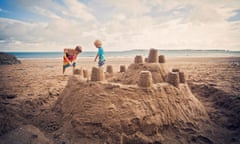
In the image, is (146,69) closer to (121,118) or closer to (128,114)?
(128,114)

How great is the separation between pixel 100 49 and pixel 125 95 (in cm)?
202

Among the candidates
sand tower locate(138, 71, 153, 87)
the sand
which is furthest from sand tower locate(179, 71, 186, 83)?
sand tower locate(138, 71, 153, 87)

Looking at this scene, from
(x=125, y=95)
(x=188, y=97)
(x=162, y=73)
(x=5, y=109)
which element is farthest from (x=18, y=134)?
(x=188, y=97)

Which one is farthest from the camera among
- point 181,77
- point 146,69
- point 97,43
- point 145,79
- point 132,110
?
point 97,43

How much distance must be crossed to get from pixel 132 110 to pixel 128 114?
0.13m

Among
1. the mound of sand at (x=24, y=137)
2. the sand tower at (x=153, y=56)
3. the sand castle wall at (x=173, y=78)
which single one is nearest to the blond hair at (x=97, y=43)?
the sand tower at (x=153, y=56)

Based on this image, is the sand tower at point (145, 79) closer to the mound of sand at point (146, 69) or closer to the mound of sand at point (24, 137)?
the mound of sand at point (146, 69)

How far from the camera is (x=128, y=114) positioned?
380cm

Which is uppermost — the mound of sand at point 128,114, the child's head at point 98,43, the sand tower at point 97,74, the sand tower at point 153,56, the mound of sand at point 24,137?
the child's head at point 98,43

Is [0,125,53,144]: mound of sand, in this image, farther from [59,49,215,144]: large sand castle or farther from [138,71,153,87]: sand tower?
[138,71,153,87]: sand tower

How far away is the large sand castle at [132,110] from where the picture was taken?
371 centimetres

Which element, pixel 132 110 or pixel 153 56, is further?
pixel 153 56

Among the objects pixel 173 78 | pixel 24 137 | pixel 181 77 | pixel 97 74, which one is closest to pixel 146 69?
pixel 173 78

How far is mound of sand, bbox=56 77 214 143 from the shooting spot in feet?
12.1
